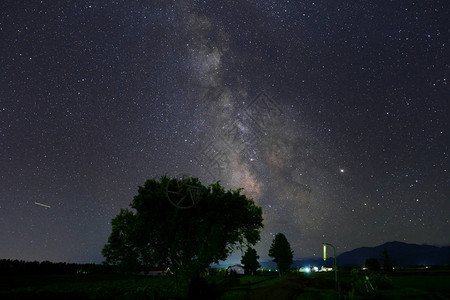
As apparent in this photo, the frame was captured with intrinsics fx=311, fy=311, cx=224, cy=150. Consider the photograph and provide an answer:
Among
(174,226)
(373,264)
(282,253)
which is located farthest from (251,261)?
(174,226)

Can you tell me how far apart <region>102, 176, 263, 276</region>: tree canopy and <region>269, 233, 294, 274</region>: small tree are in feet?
247

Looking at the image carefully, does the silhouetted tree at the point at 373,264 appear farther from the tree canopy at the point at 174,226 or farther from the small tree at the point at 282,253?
the tree canopy at the point at 174,226

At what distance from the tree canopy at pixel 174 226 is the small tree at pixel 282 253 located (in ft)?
→ 247

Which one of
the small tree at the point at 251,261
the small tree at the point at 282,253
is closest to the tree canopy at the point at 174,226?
the small tree at the point at 251,261

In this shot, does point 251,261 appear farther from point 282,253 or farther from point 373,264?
point 373,264

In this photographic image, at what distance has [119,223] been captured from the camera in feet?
97.6

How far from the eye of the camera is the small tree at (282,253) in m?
98.2

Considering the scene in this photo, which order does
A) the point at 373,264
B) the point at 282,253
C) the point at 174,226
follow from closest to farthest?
the point at 174,226
the point at 373,264
the point at 282,253

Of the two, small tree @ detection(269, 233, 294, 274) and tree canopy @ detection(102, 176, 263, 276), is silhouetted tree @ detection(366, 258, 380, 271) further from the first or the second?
tree canopy @ detection(102, 176, 263, 276)

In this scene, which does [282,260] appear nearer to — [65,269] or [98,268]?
[98,268]

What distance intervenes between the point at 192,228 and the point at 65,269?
238ft

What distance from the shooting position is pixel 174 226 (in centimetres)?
2794

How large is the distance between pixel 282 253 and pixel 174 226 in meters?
83.1

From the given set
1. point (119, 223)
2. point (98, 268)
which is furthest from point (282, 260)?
point (119, 223)
